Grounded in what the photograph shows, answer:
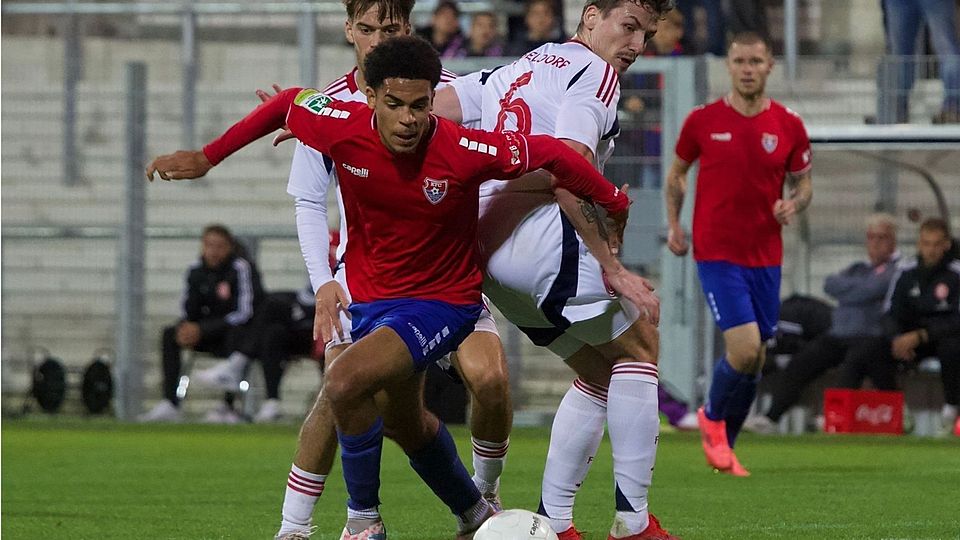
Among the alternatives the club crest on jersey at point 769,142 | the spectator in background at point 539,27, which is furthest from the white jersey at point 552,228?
the spectator in background at point 539,27

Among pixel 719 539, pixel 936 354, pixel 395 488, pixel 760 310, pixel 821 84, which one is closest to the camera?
pixel 719 539

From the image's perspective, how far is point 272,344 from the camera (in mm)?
14789

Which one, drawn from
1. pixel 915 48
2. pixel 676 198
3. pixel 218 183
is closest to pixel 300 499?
pixel 676 198

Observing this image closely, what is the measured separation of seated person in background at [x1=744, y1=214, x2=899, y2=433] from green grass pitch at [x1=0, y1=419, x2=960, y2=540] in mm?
612

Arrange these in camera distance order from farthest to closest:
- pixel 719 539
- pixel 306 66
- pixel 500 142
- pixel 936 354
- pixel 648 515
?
pixel 306 66 < pixel 936 354 < pixel 719 539 < pixel 648 515 < pixel 500 142

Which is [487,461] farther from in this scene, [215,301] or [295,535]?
[215,301]

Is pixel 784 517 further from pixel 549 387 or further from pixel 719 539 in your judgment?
pixel 549 387

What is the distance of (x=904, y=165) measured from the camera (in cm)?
1424

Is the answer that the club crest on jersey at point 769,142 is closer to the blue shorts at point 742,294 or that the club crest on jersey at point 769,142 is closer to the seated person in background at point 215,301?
the blue shorts at point 742,294

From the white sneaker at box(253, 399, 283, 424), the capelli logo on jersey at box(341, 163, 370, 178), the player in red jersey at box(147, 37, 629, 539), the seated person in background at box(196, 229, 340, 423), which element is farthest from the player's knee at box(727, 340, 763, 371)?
the white sneaker at box(253, 399, 283, 424)

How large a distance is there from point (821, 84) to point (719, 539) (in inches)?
341

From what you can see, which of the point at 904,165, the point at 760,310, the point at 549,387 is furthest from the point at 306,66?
the point at 760,310

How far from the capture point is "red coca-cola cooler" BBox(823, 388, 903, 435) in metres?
13.4

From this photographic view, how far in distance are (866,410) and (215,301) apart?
538cm
